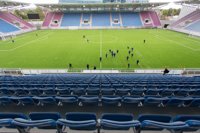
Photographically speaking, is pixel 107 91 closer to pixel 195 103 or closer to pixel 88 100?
pixel 88 100

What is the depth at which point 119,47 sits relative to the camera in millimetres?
33656

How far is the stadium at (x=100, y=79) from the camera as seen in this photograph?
430 cm

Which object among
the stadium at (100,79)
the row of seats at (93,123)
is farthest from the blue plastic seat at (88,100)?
the row of seats at (93,123)

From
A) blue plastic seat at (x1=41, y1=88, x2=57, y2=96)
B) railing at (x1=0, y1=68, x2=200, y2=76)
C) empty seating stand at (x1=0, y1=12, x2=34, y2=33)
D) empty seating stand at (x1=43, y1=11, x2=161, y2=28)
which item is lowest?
blue plastic seat at (x1=41, y1=88, x2=57, y2=96)

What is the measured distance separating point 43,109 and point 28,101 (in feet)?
2.09

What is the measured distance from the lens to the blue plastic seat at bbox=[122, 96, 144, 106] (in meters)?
6.67

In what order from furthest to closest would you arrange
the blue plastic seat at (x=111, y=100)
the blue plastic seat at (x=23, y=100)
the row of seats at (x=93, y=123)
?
the blue plastic seat at (x=23, y=100)
the blue plastic seat at (x=111, y=100)
the row of seats at (x=93, y=123)

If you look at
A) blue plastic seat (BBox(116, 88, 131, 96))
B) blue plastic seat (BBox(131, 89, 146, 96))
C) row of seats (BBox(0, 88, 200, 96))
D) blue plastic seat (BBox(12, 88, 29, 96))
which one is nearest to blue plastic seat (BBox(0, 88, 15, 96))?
row of seats (BBox(0, 88, 200, 96))

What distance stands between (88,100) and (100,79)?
6.50 m

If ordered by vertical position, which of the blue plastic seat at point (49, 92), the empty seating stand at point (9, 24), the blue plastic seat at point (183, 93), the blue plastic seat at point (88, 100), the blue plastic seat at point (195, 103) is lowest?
the blue plastic seat at point (195, 103)

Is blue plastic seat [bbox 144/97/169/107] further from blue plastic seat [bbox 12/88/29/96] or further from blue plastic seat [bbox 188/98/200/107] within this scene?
blue plastic seat [bbox 12/88/29/96]

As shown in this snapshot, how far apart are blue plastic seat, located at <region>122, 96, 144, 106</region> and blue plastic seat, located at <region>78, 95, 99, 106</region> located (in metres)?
1.06

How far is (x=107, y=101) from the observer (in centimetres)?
687

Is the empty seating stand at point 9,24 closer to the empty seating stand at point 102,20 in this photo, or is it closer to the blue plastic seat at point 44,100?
the empty seating stand at point 102,20
